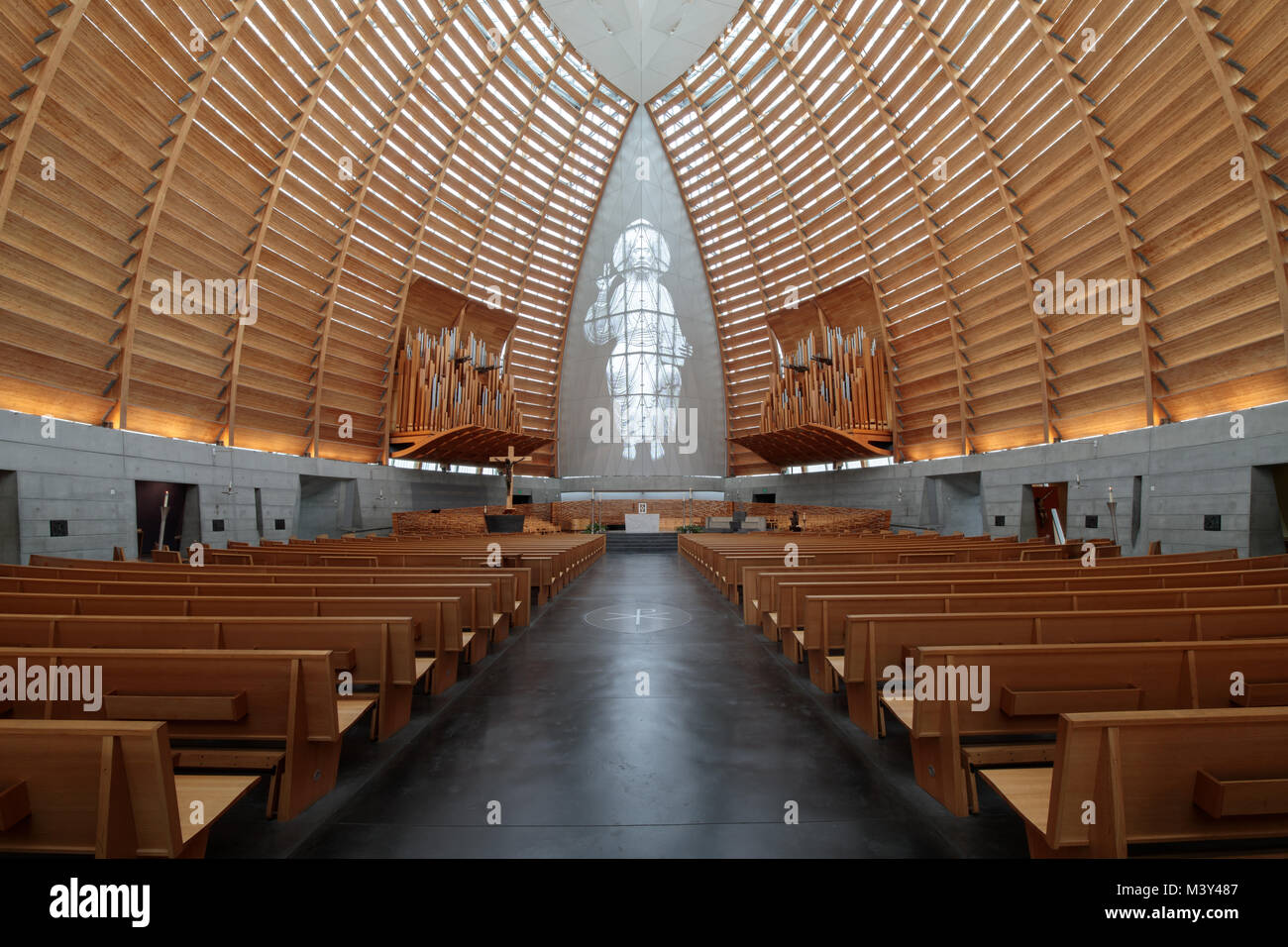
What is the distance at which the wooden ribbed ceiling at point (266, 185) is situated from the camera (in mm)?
9203

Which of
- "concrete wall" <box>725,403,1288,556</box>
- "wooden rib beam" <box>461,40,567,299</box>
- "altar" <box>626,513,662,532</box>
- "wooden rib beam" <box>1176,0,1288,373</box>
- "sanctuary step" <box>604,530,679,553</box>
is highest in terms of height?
"wooden rib beam" <box>461,40,567,299</box>

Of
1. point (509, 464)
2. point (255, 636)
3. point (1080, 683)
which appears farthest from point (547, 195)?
point (1080, 683)

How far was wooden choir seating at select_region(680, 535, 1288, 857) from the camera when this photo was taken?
1394 mm

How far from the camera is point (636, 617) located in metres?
6.73

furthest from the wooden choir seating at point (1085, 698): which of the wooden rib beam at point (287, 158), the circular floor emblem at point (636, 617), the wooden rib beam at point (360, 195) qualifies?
the wooden rib beam at point (360, 195)

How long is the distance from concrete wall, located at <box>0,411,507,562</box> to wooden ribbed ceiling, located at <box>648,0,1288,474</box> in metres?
16.4

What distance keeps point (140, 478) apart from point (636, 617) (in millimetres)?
10371

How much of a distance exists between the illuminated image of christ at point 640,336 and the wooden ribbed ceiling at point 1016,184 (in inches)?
149

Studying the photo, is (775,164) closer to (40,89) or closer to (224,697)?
(40,89)

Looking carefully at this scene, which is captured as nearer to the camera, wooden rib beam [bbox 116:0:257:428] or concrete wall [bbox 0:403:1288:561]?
concrete wall [bbox 0:403:1288:561]

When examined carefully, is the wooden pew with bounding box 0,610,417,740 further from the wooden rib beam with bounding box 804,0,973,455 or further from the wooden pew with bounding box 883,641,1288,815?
the wooden rib beam with bounding box 804,0,973,455

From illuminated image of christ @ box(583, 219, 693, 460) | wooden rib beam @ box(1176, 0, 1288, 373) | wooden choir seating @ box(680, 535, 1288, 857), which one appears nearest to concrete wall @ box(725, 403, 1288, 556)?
wooden rib beam @ box(1176, 0, 1288, 373)

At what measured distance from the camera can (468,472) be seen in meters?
23.1

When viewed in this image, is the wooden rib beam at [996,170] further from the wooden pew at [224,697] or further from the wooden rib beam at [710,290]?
the wooden pew at [224,697]
